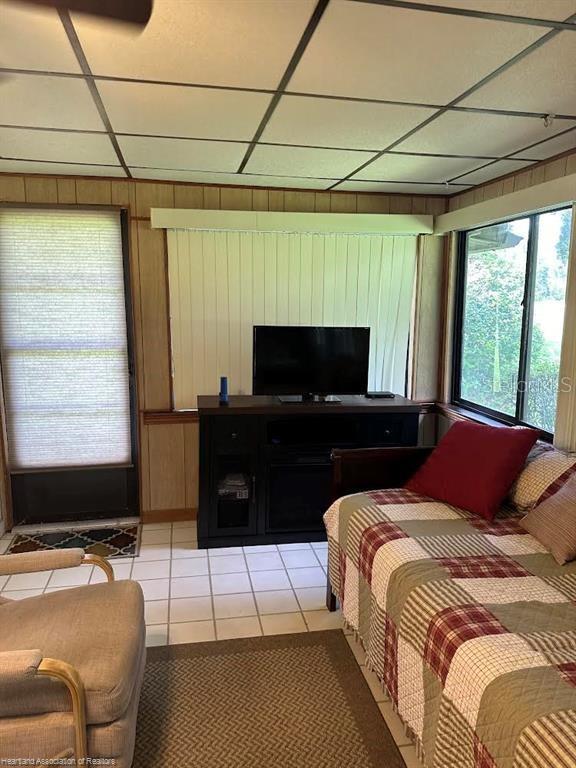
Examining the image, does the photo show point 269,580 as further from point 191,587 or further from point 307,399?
point 307,399

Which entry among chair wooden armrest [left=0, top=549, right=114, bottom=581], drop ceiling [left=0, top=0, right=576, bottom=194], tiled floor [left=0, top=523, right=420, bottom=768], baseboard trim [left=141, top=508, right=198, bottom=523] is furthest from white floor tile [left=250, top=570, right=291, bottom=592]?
drop ceiling [left=0, top=0, right=576, bottom=194]

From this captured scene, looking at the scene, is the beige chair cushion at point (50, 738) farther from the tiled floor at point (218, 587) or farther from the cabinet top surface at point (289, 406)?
the cabinet top surface at point (289, 406)

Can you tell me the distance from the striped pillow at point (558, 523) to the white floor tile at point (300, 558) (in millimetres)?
1391

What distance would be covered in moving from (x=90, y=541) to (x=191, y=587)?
96 cm

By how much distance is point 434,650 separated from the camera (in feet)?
5.23

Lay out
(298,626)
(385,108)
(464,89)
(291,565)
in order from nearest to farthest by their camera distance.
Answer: (464,89), (385,108), (298,626), (291,565)

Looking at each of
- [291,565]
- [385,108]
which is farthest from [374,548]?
[385,108]

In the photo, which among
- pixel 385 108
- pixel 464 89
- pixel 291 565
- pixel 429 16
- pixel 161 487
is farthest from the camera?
pixel 161 487

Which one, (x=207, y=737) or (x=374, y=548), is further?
(x=374, y=548)

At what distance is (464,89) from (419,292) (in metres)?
2.11

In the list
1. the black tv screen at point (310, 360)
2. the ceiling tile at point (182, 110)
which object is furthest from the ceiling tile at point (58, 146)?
the black tv screen at point (310, 360)

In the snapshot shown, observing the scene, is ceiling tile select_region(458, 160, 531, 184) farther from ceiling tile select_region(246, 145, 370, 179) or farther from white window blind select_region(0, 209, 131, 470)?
white window blind select_region(0, 209, 131, 470)

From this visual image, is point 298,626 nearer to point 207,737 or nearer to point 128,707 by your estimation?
point 207,737

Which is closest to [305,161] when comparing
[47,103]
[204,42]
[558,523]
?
[47,103]
